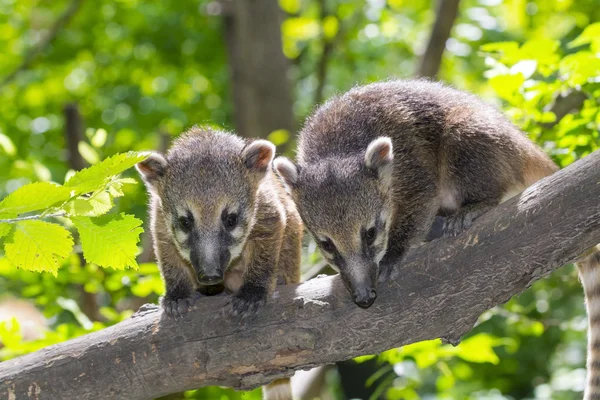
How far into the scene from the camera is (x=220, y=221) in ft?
17.1

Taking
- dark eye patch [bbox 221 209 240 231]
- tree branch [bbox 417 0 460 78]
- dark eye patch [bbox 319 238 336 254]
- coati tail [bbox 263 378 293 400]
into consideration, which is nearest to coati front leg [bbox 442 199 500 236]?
dark eye patch [bbox 319 238 336 254]

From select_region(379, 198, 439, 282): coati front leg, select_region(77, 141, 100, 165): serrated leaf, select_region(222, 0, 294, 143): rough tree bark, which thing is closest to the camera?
select_region(379, 198, 439, 282): coati front leg

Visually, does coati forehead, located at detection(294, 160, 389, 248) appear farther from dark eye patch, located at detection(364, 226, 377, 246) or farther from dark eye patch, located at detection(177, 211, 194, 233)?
dark eye patch, located at detection(177, 211, 194, 233)

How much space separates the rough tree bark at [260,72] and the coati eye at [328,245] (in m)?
5.27

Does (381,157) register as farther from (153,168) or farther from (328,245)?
(153,168)

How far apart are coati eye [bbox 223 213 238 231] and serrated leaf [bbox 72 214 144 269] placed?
182cm

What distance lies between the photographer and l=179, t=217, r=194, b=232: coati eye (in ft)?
17.0

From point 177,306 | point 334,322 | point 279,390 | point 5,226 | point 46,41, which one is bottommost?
point 279,390

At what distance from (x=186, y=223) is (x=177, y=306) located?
686 mm

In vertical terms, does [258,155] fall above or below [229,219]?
above

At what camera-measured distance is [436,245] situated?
4496 millimetres

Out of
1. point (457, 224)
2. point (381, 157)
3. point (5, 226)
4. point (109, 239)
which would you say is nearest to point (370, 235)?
point (381, 157)

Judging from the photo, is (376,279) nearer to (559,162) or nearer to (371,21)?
(559,162)

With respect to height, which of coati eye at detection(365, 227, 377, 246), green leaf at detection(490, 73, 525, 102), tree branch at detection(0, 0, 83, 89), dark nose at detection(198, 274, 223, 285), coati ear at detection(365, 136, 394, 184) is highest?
green leaf at detection(490, 73, 525, 102)
